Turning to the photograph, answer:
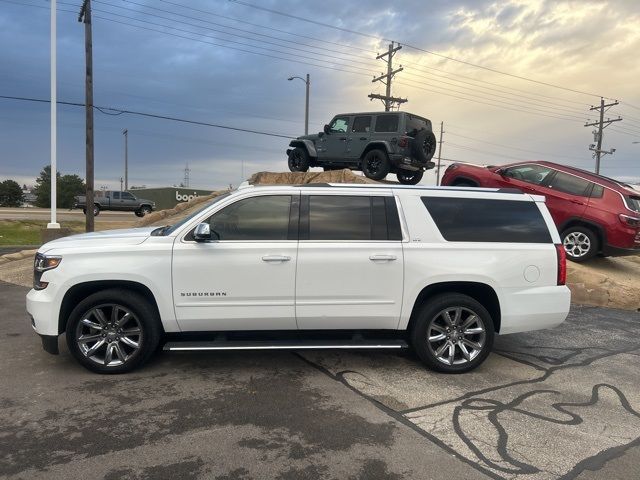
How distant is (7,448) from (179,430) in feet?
3.58

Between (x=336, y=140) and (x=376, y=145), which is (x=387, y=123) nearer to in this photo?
(x=376, y=145)

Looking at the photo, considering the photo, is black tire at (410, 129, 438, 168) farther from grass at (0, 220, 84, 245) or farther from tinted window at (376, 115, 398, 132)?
grass at (0, 220, 84, 245)

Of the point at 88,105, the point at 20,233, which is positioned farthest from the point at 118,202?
the point at 88,105

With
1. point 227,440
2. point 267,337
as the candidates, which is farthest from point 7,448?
point 267,337

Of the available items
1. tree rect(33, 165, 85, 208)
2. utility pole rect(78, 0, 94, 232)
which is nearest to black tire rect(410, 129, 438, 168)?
utility pole rect(78, 0, 94, 232)

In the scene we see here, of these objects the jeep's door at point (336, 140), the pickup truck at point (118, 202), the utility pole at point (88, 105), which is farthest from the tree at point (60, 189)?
the jeep's door at point (336, 140)

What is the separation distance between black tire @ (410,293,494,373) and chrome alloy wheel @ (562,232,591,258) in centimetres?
593

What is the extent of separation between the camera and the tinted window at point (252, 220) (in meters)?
4.51

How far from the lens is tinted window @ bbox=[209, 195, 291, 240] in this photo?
4.51 metres

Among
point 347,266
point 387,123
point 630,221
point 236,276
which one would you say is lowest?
point 236,276

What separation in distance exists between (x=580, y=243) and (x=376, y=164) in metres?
5.65

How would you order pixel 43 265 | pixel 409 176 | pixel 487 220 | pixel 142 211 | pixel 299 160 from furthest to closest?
pixel 142 211
pixel 299 160
pixel 409 176
pixel 487 220
pixel 43 265

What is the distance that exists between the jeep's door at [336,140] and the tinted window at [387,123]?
107 centimetres

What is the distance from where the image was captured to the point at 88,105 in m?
16.5
